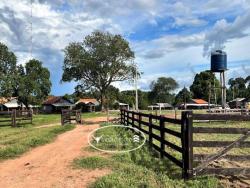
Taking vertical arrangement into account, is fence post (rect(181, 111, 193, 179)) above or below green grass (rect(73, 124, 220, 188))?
above

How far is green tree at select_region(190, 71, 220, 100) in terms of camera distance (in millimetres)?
132413

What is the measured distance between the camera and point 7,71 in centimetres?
7062

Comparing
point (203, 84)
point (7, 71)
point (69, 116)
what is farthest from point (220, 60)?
point (203, 84)

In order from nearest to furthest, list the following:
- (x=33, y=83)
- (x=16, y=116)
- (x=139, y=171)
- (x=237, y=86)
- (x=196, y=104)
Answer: (x=139, y=171), (x=16, y=116), (x=33, y=83), (x=196, y=104), (x=237, y=86)

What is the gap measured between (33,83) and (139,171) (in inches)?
2870

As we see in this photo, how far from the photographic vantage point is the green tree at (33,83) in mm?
79000

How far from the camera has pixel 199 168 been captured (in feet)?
30.0

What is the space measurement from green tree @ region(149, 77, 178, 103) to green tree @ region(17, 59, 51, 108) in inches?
3119

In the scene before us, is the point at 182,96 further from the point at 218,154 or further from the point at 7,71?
the point at 218,154

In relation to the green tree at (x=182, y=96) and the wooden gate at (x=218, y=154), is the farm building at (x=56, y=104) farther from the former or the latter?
the wooden gate at (x=218, y=154)

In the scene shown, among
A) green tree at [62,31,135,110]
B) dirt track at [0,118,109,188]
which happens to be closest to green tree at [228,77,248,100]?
green tree at [62,31,135,110]

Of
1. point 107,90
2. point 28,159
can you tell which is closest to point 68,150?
point 28,159

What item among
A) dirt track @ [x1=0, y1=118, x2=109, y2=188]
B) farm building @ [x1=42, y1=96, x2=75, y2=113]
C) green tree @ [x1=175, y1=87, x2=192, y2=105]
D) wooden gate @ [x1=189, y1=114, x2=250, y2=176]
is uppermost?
green tree @ [x1=175, y1=87, x2=192, y2=105]

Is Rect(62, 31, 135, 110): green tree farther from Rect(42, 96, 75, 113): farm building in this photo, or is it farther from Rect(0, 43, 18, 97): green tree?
Rect(42, 96, 75, 113): farm building
